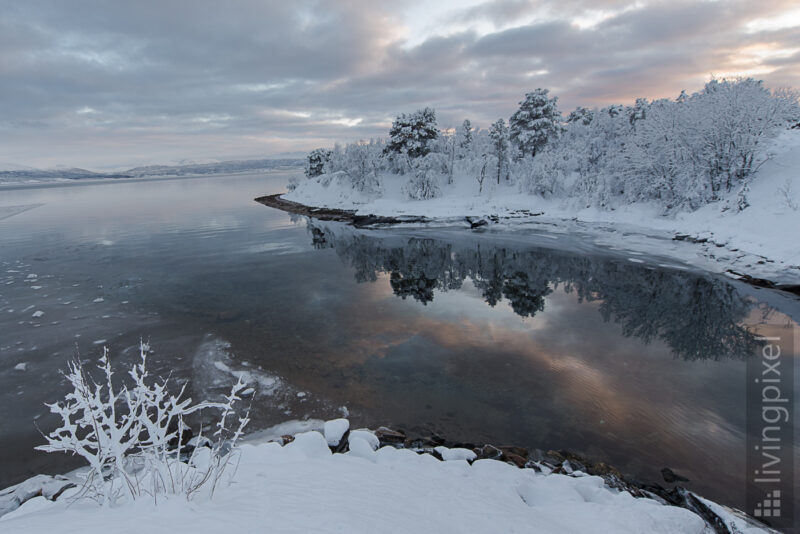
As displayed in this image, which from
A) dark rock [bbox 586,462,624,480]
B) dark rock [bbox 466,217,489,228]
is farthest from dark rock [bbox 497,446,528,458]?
dark rock [bbox 466,217,489,228]

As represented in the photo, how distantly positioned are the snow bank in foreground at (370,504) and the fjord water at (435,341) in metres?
1.40

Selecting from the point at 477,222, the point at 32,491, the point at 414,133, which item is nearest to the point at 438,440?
the point at 32,491

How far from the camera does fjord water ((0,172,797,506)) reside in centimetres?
740

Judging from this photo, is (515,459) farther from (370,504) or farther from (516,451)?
(370,504)

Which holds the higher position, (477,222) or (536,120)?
(536,120)

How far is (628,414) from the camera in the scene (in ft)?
25.3

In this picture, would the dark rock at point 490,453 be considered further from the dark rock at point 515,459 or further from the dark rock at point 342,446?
Result: the dark rock at point 342,446

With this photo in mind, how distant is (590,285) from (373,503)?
15.0 metres

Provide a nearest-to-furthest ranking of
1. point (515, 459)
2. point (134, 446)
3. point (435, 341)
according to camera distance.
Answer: point (134, 446)
point (515, 459)
point (435, 341)

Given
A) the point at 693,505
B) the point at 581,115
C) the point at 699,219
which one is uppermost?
the point at 581,115

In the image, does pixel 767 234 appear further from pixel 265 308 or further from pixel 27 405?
pixel 27 405

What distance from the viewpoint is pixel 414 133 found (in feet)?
152

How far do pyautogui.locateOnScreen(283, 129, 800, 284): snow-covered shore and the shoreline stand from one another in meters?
0.17

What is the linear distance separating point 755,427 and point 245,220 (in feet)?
131
